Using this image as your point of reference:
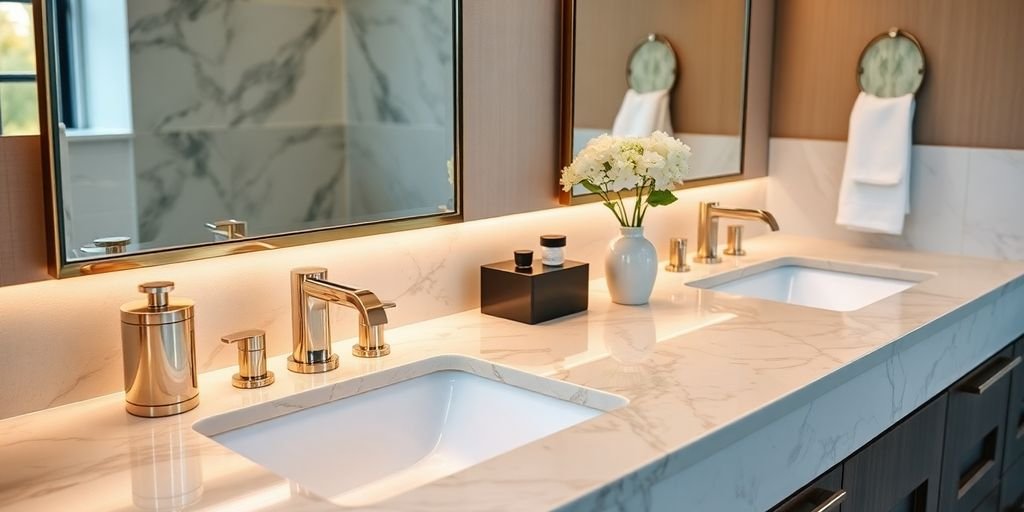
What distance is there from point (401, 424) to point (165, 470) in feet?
1.40

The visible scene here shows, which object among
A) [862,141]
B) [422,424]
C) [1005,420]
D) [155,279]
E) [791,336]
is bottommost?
[1005,420]

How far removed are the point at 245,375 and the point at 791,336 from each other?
887mm

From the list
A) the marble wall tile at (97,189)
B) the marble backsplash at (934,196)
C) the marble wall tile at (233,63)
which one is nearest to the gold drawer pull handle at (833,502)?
the marble wall tile at (233,63)

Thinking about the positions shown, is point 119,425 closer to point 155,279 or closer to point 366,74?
point 155,279

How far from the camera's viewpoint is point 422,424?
4.88 feet

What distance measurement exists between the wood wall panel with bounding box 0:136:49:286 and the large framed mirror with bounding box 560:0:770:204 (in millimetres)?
1011

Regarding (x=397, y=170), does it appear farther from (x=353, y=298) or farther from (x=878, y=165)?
(x=878, y=165)

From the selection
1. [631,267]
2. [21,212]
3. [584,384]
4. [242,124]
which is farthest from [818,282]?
[21,212]

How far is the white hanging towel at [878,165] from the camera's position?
2357 mm

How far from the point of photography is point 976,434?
6.57 feet

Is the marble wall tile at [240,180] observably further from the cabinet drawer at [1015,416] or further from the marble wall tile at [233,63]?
the cabinet drawer at [1015,416]

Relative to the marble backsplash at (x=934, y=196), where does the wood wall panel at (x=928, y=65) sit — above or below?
above

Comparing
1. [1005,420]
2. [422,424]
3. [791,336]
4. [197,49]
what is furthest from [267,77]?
[1005,420]

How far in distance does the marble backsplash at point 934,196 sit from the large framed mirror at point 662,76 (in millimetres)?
185
